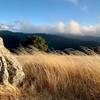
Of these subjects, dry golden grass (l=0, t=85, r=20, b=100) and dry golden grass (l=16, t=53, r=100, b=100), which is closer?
dry golden grass (l=0, t=85, r=20, b=100)

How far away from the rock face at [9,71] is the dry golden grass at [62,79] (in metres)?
0.19

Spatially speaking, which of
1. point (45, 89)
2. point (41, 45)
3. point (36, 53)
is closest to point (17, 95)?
point (45, 89)

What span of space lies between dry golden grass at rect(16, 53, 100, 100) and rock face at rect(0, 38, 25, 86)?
0.19m

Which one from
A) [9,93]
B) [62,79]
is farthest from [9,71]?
[62,79]

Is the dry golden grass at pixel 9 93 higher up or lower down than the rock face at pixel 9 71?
lower down

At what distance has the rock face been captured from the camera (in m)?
6.32

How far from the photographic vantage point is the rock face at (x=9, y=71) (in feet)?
20.7

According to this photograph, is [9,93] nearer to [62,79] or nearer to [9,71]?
[9,71]

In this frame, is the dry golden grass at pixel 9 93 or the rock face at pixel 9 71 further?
the rock face at pixel 9 71

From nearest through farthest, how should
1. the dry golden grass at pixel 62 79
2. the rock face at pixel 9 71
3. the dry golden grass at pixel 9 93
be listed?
the dry golden grass at pixel 9 93 < the dry golden grass at pixel 62 79 < the rock face at pixel 9 71

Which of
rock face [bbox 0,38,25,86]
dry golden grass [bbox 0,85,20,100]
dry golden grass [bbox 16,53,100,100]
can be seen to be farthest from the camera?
rock face [bbox 0,38,25,86]

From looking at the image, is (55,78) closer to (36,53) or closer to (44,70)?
(44,70)

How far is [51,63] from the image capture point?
23.8 ft

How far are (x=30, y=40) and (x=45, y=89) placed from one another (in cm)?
4038
